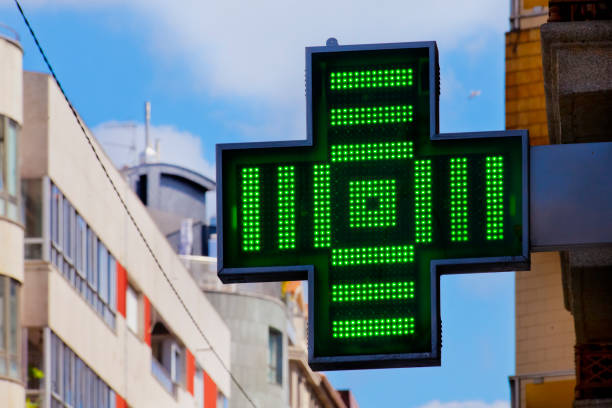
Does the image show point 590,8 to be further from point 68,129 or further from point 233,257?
point 68,129

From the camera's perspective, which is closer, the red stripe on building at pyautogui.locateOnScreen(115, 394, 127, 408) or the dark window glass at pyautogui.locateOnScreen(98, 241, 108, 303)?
the dark window glass at pyautogui.locateOnScreen(98, 241, 108, 303)

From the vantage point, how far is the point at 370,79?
20.7ft

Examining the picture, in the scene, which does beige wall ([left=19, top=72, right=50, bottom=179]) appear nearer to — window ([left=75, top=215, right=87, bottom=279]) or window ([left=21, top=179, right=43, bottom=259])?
window ([left=21, top=179, right=43, bottom=259])

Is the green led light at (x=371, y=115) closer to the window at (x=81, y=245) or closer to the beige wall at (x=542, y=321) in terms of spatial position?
the beige wall at (x=542, y=321)

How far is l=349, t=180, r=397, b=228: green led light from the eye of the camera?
20.3ft

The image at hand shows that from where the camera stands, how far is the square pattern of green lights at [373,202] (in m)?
6.14

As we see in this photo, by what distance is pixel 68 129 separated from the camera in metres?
34.3

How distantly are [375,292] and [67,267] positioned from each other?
92.7 ft

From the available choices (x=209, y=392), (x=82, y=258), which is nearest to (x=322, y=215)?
(x=82, y=258)

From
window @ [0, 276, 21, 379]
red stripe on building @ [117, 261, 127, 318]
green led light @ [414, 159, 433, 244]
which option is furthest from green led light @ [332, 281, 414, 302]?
red stripe on building @ [117, 261, 127, 318]

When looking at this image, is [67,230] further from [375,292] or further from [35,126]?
[375,292]

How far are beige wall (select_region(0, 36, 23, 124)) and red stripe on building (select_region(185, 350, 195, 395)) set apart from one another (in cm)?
1575

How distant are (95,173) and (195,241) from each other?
32.5m

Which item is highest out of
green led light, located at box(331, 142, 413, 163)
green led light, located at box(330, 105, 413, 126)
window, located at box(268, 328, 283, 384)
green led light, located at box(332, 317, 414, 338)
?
window, located at box(268, 328, 283, 384)
